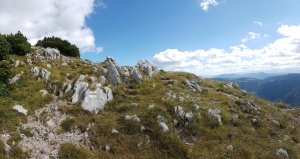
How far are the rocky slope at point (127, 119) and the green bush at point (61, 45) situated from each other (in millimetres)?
9097

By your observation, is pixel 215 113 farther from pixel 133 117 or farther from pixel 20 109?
pixel 20 109

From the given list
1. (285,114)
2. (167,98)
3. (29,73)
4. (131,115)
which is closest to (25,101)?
(29,73)

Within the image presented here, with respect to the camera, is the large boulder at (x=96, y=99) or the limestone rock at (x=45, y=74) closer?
the large boulder at (x=96, y=99)

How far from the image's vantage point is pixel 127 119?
759 inches

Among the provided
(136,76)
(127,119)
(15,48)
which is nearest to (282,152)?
(127,119)

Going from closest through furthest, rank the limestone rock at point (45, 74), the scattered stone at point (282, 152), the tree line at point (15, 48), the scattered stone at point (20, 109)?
the scattered stone at point (282, 152) < the scattered stone at point (20, 109) < the tree line at point (15, 48) < the limestone rock at point (45, 74)

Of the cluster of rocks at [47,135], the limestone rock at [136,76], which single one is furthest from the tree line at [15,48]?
the limestone rock at [136,76]

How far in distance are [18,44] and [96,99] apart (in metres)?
14.0

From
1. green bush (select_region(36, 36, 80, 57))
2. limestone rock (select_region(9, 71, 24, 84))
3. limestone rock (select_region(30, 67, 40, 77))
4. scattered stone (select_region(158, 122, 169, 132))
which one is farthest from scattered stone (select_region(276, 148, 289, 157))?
green bush (select_region(36, 36, 80, 57))

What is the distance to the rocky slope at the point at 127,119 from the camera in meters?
16.9

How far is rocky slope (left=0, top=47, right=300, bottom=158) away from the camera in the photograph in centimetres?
1689

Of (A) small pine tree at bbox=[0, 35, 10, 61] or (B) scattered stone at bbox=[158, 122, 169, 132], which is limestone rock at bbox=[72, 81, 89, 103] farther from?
(A) small pine tree at bbox=[0, 35, 10, 61]

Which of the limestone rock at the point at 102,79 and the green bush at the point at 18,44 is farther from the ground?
the green bush at the point at 18,44

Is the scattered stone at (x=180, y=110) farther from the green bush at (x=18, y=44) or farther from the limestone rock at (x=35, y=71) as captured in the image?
the green bush at (x=18, y=44)
